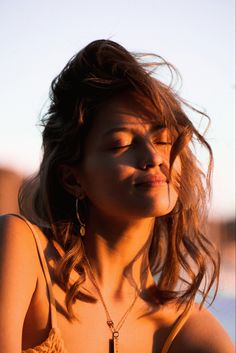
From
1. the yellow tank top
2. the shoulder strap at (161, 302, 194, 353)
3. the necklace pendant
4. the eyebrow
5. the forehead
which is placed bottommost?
the shoulder strap at (161, 302, 194, 353)

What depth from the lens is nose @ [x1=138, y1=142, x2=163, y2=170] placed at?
2.74m

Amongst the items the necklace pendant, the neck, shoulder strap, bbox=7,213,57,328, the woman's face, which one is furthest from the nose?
the necklace pendant

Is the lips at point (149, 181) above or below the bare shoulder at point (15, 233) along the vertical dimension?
above

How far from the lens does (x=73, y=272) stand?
291 cm

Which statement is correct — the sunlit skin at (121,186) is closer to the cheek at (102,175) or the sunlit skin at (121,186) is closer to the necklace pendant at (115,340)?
the cheek at (102,175)

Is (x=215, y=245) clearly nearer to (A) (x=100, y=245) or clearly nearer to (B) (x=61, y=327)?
(A) (x=100, y=245)

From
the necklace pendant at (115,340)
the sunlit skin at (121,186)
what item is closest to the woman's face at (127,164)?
the sunlit skin at (121,186)

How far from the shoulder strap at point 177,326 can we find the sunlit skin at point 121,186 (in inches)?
8.1

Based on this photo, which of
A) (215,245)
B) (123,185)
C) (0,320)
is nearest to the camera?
(0,320)

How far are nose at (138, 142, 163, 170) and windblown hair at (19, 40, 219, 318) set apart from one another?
90 mm

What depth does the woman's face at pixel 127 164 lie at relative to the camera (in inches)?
108

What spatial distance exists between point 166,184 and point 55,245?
47 centimetres

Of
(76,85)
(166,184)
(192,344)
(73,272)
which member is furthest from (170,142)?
(192,344)

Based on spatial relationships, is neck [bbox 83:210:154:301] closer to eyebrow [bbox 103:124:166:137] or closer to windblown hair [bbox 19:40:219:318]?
windblown hair [bbox 19:40:219:318]
